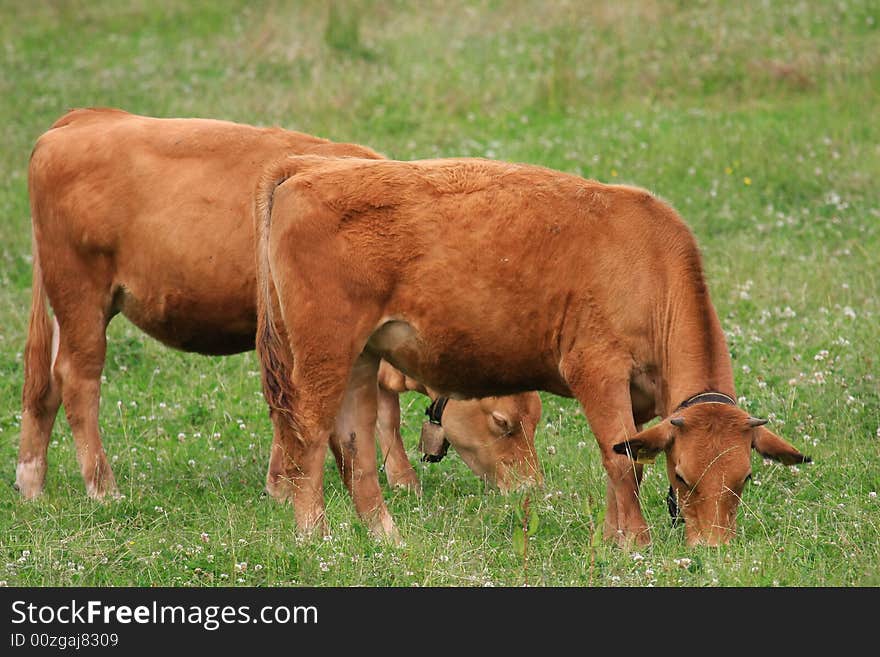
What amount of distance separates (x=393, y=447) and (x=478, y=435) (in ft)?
1.97

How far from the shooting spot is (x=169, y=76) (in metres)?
18.5

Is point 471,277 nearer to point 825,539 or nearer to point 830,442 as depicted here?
point 825,539

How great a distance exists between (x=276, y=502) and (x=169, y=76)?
11861 millimetres

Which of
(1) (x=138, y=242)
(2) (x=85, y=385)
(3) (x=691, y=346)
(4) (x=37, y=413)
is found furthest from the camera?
(4) (x=37, y=413)

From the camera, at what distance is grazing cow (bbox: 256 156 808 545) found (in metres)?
7.06

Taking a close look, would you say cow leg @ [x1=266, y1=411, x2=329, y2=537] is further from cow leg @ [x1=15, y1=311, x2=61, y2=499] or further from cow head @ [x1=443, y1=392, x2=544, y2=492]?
cow leg @ [x1=15, y1=311, x2=61, y2=499]

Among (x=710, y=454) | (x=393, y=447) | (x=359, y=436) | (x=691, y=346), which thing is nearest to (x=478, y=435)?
(x=393, y=447)

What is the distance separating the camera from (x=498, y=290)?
7164mm

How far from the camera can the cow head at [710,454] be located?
21.7ft

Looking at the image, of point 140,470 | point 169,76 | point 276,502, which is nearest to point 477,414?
point 276,502

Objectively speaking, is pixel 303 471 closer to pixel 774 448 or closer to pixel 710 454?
pixel 710 454

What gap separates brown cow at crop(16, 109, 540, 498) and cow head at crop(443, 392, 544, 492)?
1.58 m

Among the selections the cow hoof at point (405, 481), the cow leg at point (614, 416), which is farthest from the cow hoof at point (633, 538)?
the cow hoof at point (405, 481)

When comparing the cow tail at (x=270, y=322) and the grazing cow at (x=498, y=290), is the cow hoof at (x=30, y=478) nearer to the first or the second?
the cow tail at (x=270, y=322)
